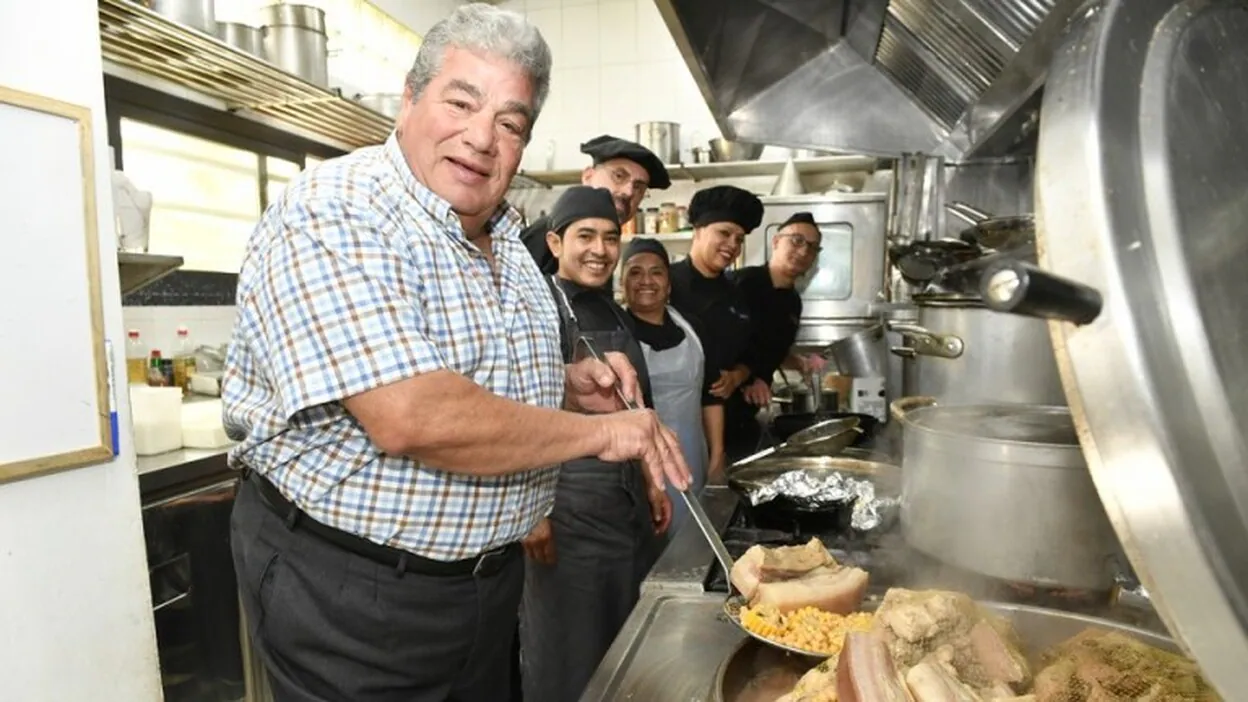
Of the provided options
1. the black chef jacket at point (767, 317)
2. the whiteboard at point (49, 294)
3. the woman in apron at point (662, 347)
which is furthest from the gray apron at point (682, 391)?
the whiteboard at point (49, 294)

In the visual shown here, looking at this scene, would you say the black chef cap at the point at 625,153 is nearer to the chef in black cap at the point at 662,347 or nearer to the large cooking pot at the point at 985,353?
the chef in black cap at the point at 662,347

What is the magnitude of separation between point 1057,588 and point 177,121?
3.72m

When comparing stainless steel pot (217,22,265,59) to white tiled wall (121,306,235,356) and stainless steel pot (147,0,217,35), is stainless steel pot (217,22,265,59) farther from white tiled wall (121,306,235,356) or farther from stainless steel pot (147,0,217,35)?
white tiled wall (121,306,235,356)

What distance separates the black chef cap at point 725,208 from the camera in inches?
135

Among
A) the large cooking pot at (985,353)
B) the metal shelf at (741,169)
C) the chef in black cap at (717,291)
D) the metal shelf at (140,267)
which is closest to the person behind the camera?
the large cooking pot at (985,353)

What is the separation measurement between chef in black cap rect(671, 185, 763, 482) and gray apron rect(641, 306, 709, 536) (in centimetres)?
28

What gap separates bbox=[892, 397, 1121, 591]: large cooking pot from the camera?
3.59ft

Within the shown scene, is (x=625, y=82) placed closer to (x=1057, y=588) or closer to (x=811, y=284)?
(x=811, y=284)

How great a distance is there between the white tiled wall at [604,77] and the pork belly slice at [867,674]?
205 inches

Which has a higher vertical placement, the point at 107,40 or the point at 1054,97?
the point at 107,40

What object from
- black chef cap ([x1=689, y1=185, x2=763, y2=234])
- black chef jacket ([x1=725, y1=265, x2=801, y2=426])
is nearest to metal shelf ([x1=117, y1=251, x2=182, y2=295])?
black chef cap ([x1=689, y1=185, x2=763, y2=234])

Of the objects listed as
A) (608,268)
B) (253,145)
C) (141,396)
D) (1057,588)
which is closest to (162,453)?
(141,396)

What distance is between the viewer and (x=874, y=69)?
251 centimetres

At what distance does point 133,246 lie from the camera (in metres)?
2.62
